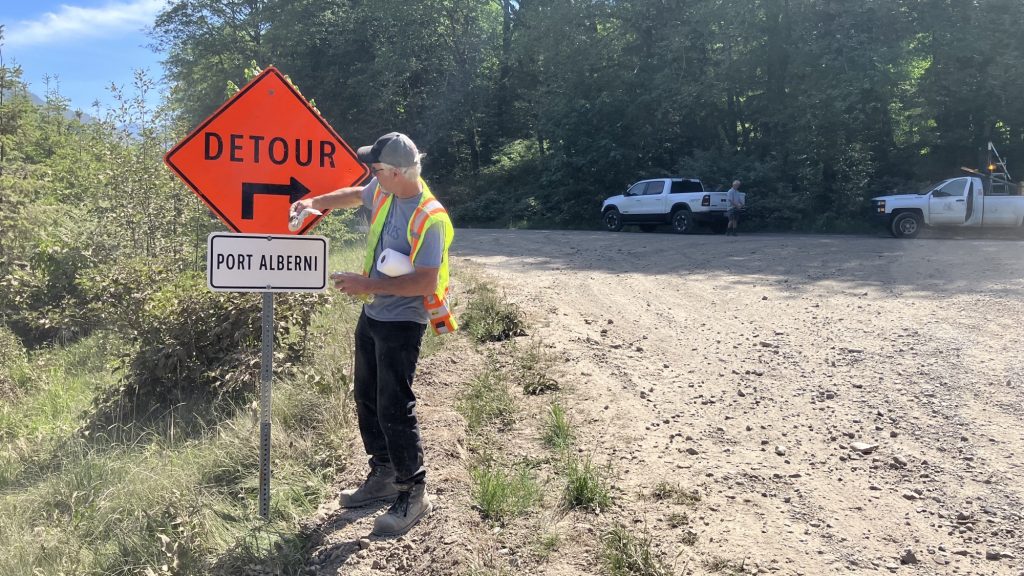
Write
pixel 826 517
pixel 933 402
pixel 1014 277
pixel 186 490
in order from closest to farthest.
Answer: pixel 826 517 < pixel 186 490 < pixel 933 402 < pixel 1014 277

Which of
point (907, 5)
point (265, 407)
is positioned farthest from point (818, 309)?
point (907, 5)

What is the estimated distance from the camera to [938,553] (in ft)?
11.5

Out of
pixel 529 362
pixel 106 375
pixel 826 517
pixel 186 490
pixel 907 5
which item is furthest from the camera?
pixel 907 5

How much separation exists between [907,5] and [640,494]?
23899 mm

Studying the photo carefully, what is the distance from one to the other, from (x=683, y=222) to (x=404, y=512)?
69.0ft

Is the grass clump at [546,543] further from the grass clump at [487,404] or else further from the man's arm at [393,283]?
the grass clump at [487,404]

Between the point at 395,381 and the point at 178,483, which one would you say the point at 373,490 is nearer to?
the point at 395,381

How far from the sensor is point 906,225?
20.8m

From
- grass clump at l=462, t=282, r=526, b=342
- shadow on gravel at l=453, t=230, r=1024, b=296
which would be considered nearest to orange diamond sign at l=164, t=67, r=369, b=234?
grass clump at l=462, t=282, r=526, b=342

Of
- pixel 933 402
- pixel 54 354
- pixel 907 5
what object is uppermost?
pixel 907 5

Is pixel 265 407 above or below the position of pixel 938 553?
above

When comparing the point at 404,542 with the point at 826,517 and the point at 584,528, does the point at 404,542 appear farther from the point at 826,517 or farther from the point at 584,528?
the point at 826,517

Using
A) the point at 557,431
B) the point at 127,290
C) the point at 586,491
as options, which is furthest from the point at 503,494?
the point at 127,290

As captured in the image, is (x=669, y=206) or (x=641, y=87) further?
(x=641, y=87)
